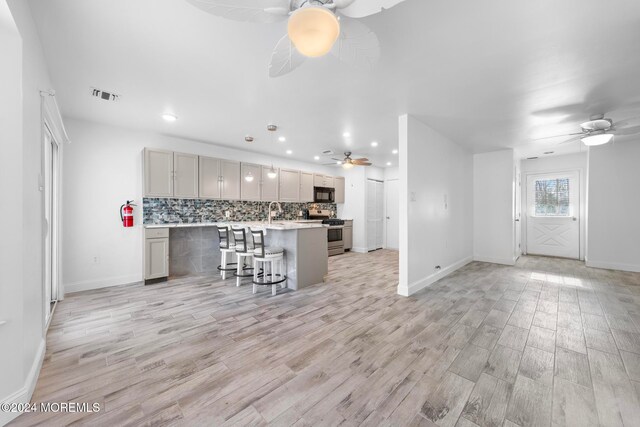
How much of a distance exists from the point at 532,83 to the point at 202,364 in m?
4.19

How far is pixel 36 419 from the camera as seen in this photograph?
1.48 meters

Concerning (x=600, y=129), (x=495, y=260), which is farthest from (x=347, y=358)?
(x=495, y=260)

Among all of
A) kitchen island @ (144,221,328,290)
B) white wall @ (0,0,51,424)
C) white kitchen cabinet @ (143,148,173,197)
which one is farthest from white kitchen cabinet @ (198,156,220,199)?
white wall @ (0,0,51,424)

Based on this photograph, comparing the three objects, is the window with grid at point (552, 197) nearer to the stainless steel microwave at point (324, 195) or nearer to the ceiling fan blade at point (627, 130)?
the ceiling fan blade at point (627, 130)

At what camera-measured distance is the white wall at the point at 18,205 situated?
149 centimetres

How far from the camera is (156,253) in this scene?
13.7ft

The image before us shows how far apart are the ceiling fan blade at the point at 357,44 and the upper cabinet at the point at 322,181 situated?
546cm

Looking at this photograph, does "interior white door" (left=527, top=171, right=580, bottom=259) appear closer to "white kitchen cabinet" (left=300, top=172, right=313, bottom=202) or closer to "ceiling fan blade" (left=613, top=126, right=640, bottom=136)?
"ceiling fan blade" (left=613, top=126, right=640, bottom=136)

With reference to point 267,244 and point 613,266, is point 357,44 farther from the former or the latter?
point 613,266

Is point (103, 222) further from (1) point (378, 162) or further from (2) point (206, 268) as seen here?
(1) point (378, 162)

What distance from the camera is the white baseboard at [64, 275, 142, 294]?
3730 millimetres

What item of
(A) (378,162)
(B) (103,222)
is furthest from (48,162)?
(A) (378,162)

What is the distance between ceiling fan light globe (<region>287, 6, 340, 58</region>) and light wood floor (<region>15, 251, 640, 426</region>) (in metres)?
2.03

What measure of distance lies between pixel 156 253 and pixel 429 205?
4.66m
